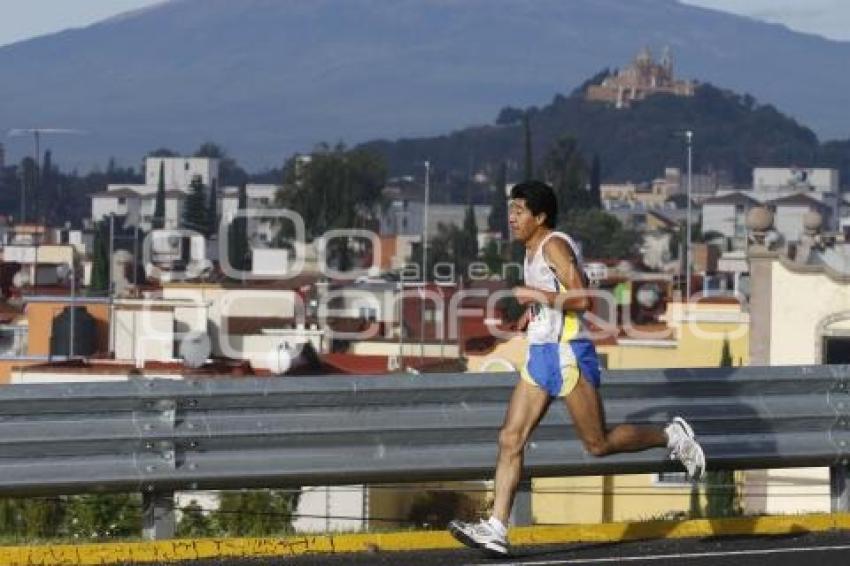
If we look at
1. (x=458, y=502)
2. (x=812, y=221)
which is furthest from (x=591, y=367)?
(x=812, y=221)

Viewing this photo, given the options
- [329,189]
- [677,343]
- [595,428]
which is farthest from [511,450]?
[329,189]

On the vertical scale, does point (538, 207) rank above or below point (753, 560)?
above

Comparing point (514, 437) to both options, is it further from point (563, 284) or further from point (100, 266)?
point (100, 266)

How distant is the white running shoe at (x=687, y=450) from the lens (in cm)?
1072

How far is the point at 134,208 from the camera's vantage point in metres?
198

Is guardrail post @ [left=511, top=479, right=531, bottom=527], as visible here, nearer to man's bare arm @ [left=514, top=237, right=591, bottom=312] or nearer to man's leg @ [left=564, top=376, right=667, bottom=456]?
man's leg @ [left=564, top=376, right=667, bottom=456]

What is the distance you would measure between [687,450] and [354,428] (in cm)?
134

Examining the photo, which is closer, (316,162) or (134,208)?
(316,162)

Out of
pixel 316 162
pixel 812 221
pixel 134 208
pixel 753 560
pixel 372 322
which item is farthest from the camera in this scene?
pixel 134 208

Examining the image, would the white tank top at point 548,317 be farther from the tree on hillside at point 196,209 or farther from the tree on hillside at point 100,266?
the tree on hillside at point 196,209

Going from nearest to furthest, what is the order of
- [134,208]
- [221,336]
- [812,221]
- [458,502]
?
[458,502], [812,221], [221,336], [134,208]

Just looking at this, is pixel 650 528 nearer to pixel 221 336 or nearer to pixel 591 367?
pixel 591 367

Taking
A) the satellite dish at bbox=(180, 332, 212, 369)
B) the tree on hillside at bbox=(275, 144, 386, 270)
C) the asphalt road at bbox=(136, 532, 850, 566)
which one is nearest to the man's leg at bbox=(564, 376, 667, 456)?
the asphalt road at bbox=(136, 532, 850, 566)

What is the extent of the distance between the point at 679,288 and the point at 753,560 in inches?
2297
